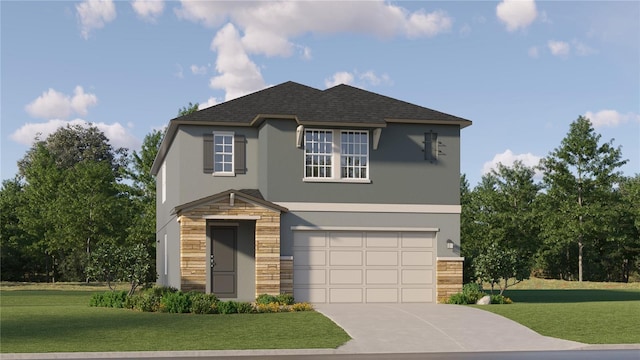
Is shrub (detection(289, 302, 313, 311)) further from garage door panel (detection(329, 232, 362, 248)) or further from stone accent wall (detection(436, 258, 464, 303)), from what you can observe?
stone accent wall (detection(436, 258, 464, 303))

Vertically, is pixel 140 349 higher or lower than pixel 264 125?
lower

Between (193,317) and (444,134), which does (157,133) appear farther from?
(193,317)

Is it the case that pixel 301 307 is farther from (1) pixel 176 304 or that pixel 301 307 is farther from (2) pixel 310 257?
(1) pixel 176 304

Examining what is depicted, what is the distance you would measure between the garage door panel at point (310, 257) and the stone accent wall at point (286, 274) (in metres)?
0.43

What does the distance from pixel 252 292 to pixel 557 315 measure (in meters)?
11.6

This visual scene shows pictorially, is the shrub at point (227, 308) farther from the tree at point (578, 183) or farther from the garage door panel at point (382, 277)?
the tree at point (578, 183)

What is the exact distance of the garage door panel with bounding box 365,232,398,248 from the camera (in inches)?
1194

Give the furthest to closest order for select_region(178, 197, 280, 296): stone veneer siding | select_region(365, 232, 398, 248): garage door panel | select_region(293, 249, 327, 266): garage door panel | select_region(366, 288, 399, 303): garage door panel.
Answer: select_region(365, 232, 398, 248): garage door panel → select_region(366, 288, 399, 303): garage door panel → select_region(293, 249, 327, 266): garage door panel → select_region(178, 197, 280, 296): stone veneer siding

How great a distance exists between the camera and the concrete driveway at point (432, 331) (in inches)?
766

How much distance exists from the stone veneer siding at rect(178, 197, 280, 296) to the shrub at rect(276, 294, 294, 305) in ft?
1.86

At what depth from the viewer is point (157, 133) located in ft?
194

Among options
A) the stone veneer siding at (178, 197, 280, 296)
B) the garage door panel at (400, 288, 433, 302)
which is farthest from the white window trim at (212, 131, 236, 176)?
the garage door panel at (400, 288, 433, 302)

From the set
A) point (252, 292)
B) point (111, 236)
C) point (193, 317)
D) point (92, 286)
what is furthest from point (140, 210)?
point (193, 317)

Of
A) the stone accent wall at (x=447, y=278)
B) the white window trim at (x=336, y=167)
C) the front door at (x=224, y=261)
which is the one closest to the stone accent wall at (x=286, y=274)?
the front door at (x=224, y=261)
